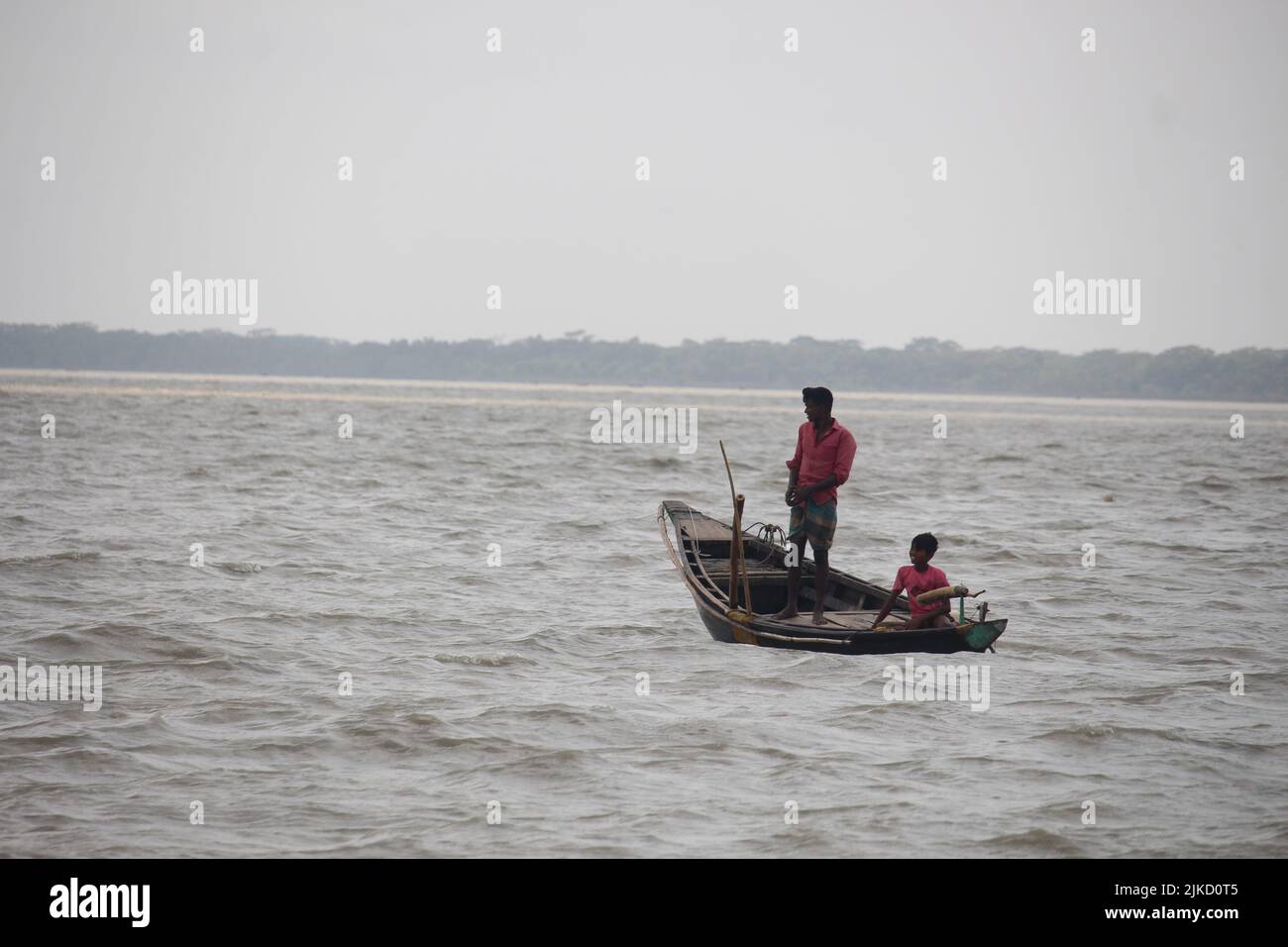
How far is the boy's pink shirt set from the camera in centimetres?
1198

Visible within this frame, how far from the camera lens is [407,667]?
38.9 ft

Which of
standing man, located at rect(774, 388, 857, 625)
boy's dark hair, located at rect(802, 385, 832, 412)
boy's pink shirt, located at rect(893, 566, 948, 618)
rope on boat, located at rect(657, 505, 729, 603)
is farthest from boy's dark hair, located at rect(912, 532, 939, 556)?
rope on boat, located at rect(657, 505, 729, 603)

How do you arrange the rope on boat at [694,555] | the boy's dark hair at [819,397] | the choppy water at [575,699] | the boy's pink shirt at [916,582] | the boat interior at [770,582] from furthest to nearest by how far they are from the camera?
1. the rope on boat at [694,555]
2. the boat interior at [770,582]
3. the boy's pink shirt at [916,582]
4. the boy's dark hair at [819,397]
5. the choppy water at [575,699]

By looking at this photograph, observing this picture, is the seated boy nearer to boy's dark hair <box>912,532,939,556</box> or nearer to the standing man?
boy's dark hair <box>912,532,939,556</box>

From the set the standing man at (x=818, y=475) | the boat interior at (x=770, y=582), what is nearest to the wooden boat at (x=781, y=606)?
the boat interior at (x=770, y=582)

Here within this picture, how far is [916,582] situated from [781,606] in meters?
2.86

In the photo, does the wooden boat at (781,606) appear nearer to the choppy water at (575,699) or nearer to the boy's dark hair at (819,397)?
the choppy water at (575,699)

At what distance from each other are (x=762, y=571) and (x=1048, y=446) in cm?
4970

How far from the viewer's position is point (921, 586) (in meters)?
12.0

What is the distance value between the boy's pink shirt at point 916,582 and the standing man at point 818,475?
78 cm

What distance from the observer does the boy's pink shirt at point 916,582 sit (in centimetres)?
1198

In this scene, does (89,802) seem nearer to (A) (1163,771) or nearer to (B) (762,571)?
(A) (1163,771)

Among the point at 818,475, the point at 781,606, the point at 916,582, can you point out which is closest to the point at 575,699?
→ the point at 818,475

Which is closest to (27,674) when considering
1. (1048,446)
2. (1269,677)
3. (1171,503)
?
(1269,677)
